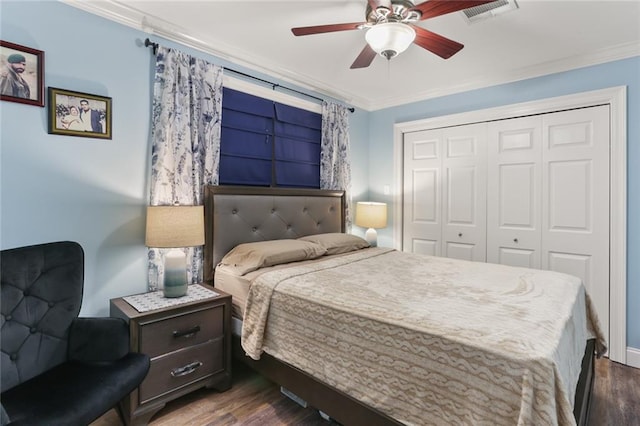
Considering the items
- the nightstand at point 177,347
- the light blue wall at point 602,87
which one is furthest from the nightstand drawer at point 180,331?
the light blue wall at point 602,87

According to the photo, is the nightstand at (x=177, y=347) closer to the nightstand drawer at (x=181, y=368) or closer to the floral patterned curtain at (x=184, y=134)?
the nightstand drawer at (x=181, y=368)

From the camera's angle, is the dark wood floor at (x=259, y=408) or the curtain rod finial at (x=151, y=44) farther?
the curtain rod finial at (x=151, y=44)

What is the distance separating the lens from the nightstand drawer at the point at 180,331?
73.0 inches

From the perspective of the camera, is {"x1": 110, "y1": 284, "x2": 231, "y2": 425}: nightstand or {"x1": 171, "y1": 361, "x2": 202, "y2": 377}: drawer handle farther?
{"x1": 171, "y1": 361, "x2": 202, "y2": 377}: drawer handle

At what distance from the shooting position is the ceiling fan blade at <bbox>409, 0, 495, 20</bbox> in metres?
1.61

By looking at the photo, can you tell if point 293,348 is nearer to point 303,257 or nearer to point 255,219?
point 303,257

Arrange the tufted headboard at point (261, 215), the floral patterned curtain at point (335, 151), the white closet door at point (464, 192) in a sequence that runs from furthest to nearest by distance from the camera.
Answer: the floral patterned curtain at point (335, 151)
the white closet door at point (464, 192)
the tufted headboard at point (261, 215)

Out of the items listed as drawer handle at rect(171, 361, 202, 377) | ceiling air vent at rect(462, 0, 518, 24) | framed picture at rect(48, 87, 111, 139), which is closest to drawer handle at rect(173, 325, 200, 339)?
drawer handle at rect(171, 361, 202, 377)

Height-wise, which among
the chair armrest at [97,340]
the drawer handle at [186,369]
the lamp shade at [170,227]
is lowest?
the drawer handle at [186,369]

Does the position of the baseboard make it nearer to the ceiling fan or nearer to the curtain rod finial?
the ceiling fan

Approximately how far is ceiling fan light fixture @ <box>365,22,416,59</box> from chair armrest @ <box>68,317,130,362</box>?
206cm

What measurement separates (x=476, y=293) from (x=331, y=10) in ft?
6.54

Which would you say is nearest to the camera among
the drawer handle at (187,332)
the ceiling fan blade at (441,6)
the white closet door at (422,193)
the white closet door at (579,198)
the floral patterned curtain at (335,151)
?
the ceiling fan blade at (441,6)

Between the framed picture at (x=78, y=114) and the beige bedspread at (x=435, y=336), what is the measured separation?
1437 millimetres
